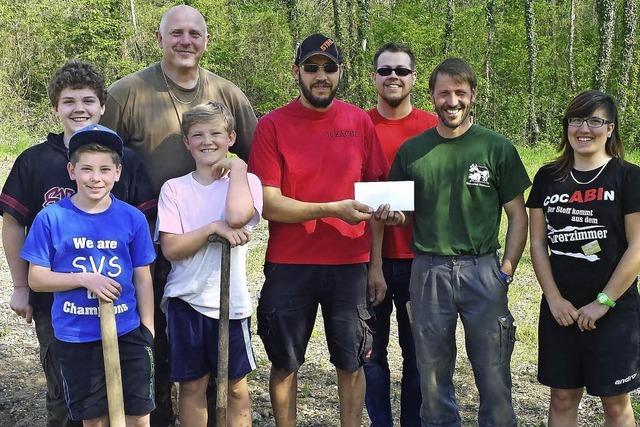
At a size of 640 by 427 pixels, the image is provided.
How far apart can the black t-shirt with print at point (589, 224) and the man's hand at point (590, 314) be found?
53 millimetres

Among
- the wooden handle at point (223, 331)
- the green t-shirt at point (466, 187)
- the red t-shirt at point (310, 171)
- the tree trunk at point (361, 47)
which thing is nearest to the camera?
the wooden handle at point (223, 331)

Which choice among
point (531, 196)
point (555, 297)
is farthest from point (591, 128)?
point (555, 297)

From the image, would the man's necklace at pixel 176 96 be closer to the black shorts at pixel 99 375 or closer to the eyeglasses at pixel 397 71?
the eyeglasses at pixel 397 71

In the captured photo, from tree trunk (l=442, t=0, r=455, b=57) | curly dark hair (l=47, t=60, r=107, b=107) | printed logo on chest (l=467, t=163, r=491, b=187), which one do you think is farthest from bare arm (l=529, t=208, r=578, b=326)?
tree trunk (l=442, t=0, r=455, b=57)

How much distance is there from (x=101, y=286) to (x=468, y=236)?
195 cm

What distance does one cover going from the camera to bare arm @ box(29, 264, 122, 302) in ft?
10.0

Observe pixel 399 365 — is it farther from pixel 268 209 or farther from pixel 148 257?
pixel 148 257

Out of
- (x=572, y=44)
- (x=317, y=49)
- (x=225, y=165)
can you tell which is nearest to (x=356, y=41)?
(x=572, y=44)

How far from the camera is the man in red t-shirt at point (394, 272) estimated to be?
4238 millimetres

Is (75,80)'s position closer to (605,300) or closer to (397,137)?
(397,137)

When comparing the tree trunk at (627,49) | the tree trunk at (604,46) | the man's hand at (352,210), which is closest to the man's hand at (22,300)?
the man's hand at (352,210)

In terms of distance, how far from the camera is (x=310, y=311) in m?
3.88

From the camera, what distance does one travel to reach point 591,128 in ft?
11.4

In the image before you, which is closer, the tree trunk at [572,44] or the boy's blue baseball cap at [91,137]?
the boy's blue baseball cap at [91,137]
